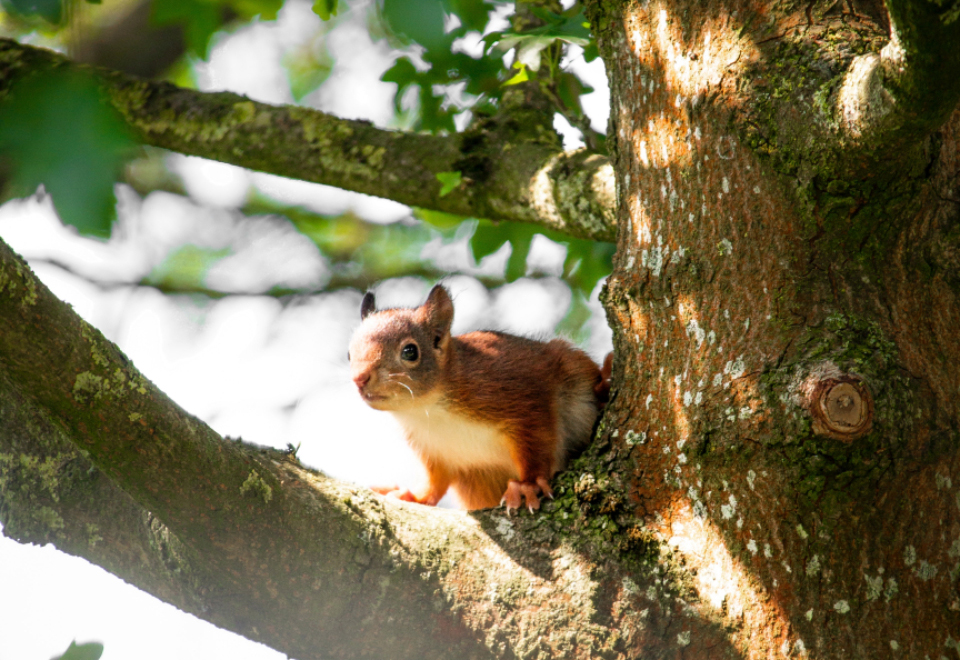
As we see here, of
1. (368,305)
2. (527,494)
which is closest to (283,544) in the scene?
(527,494)

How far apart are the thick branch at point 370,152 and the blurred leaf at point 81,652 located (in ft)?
8.37

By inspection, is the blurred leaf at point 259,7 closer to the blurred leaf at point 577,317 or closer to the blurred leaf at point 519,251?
the blurred leaf at point 519,251

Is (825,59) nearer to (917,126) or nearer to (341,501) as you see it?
(917,126)

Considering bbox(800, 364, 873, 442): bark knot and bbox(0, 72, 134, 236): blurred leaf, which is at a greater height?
bbox(800, 364, 873, 442): bark knot

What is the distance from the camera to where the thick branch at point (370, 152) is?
369cm

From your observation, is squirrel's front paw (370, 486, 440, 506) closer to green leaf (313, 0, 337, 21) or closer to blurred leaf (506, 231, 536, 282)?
blurred leaf (506, 231, 536, 282)

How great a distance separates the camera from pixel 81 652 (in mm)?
1613

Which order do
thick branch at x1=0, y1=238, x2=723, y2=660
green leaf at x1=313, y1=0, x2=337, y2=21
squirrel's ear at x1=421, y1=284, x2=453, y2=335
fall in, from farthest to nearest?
squirrel's ear at x1=421, y1=284, x2=453, y2=335 → green leaf at x1=313, y1=0, x2=337, y2=21 → thick branch at x1=0, y1=238, x2=723, y2=660

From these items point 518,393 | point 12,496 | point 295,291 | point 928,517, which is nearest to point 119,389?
point 12,496

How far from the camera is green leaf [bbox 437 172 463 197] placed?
148 inches

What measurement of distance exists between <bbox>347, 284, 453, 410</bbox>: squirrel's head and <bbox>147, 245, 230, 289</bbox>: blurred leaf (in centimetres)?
307

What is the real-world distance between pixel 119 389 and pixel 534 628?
1.30 m

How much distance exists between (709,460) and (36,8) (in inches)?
78.7

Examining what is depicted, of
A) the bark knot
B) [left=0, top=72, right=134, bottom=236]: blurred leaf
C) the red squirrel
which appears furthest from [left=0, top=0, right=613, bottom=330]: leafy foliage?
the bark knot
